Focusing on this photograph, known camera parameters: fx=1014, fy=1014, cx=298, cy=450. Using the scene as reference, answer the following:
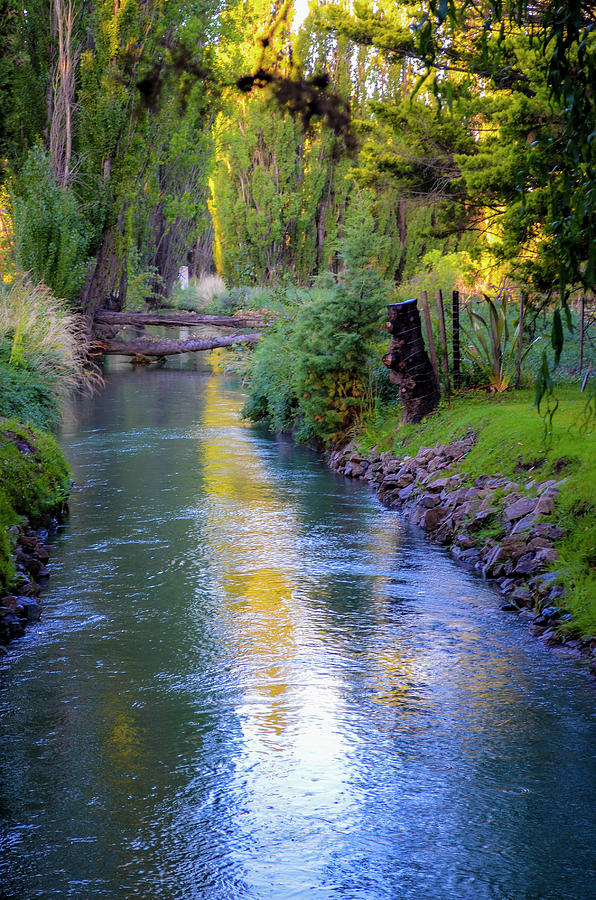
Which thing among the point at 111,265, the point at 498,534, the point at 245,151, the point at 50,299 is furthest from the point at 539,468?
the point at 245,151

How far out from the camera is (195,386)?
25047 mm

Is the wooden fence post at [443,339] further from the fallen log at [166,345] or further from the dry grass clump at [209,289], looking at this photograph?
the dry grass clump at [209,289]

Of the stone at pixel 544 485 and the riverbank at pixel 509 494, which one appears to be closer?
the riverbank at pixel 509 494

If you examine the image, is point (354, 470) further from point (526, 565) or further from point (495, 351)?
point (526, 565)

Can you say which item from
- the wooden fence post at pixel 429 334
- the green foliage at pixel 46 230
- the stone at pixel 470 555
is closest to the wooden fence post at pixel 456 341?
the wooden fence post at pixel 429 334

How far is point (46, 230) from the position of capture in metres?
21.0

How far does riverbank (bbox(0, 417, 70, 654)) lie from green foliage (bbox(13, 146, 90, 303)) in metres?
10.1

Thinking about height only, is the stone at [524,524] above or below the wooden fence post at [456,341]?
below

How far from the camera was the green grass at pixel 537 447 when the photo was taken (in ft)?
25.9

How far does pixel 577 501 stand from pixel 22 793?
213 inches

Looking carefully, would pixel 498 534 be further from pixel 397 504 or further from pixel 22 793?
pixel 22 793

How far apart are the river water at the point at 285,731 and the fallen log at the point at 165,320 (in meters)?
15.9

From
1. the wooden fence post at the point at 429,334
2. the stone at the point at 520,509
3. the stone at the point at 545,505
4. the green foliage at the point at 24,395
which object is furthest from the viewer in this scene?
the wooden fence post at the point at 429,334

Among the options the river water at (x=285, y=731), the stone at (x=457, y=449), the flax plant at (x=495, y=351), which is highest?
the flax plant at (x=495, y=351)
